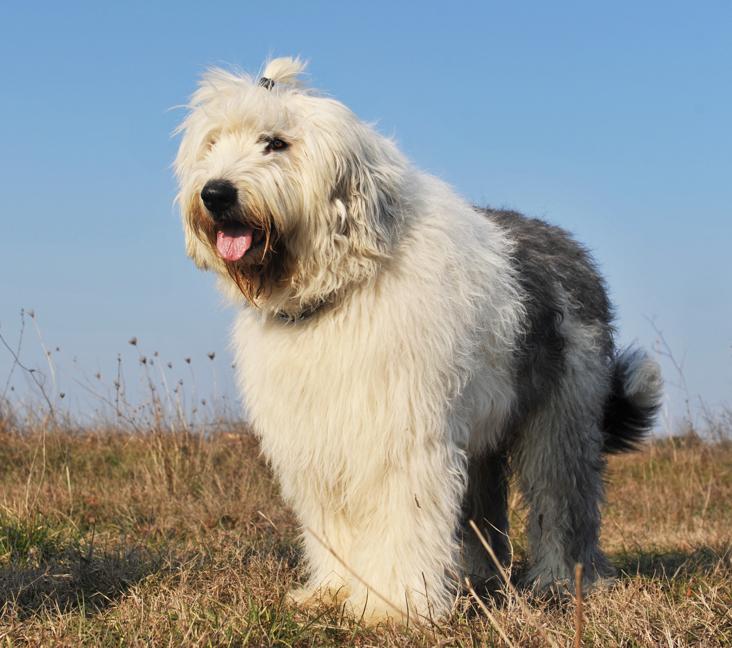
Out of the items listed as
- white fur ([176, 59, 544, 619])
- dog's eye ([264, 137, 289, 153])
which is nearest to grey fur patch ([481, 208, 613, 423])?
white fur ([176, 59, 544, 619])

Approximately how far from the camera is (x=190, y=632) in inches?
147

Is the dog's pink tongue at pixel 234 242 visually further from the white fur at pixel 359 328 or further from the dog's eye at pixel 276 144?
the dog's eye at pixel 276 144

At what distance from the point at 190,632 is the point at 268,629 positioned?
1.06ft

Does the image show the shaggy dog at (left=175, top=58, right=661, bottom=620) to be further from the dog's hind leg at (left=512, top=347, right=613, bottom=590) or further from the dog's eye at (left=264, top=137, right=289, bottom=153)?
the dog's hind leg at (left=512, top=347, right=613, bottom=590)

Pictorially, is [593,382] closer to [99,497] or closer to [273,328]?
[273,328]

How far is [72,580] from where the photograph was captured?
468 centimetres

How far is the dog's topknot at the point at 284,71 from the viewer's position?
4574mm

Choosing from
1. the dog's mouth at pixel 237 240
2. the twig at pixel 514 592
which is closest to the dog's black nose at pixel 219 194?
the dog's mouth at pixel 237 240

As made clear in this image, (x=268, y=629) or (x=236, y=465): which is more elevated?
(x=268, y=629)

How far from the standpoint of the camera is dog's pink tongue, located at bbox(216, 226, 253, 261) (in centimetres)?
420

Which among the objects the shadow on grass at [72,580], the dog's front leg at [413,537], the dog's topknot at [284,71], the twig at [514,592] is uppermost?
the dog's topknot at [284,71]

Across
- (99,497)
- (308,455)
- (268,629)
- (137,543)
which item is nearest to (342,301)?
(308,455)

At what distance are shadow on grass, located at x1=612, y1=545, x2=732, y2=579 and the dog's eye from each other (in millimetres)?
3089

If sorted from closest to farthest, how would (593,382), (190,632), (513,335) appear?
(190,632), (513,335), (593,382)
